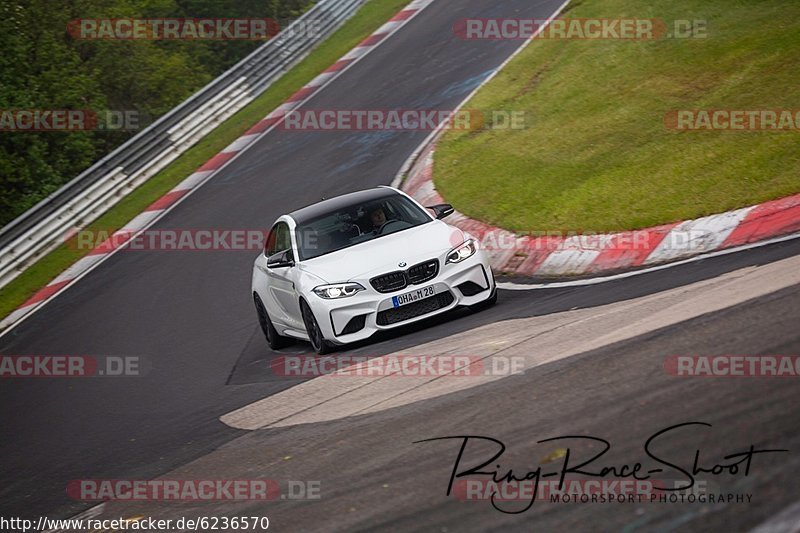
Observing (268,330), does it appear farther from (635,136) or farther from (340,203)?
(635,136)

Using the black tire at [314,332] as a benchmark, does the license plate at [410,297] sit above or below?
above

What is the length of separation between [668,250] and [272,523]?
620 cm

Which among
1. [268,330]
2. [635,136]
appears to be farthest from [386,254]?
[635,136]

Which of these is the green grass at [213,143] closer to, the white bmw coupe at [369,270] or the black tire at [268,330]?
the black tire at [268,330]

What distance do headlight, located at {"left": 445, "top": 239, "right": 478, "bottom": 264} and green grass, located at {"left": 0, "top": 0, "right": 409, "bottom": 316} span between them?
1049 cm

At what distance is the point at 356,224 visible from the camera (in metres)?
12.1

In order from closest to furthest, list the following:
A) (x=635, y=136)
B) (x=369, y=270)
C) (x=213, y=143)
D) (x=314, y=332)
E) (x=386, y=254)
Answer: (x=369, y=270) → (x=386, y=254) → (x=314, y=332) → (x=635, y=136) → (x=213, y=143)

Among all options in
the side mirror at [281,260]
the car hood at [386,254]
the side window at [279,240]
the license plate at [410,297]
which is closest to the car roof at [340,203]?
the side window at [279,240]

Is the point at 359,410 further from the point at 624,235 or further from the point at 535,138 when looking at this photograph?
the point at 535,138

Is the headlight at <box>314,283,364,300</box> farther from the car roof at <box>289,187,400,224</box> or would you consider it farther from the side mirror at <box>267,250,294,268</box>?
the car roof at <box>289,187,400,224</box>

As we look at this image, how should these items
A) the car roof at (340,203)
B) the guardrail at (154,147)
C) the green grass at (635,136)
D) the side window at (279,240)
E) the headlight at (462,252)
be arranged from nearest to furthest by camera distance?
1. the headlight at (462,252)
2. the green grass at (635,136)
3. the car roof at (340,203)
4. the side window at (279,240)
5. the guardrail at (154,147)

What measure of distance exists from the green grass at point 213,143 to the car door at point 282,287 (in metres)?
7.73

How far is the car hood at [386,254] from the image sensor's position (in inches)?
435

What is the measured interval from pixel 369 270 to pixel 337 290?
15.5 inches
